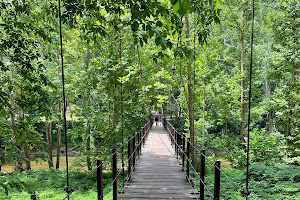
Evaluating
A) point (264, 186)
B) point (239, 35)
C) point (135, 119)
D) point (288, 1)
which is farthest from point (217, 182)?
point (239, 35)

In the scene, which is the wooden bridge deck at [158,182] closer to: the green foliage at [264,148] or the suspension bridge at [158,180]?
the suspension bridge at [158,180]

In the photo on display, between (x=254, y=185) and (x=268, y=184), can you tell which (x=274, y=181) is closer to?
(x=268, y=184)

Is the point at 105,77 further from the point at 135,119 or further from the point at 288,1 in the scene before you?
the point at 288,1

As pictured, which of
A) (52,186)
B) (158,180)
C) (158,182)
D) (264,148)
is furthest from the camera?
(52,186)

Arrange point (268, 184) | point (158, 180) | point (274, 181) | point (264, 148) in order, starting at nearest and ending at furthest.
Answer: point (158, 180) < point (268, 184) < point (274, 181) < point (264, 148)

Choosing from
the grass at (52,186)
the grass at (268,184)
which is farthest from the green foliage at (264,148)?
the grass at (52,186)

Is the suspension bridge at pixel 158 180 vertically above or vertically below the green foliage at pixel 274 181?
above

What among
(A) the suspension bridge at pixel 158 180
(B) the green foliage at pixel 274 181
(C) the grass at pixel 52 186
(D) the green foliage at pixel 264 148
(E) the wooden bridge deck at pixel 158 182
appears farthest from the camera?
(D) the green foliage at pixel 264 148

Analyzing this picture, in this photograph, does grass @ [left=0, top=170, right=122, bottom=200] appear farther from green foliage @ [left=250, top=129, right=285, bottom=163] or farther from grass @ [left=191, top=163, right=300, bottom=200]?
green foliage @ [left=250, top=129, right=285, bottom=163]

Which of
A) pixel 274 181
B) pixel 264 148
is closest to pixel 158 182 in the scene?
pixel 274 181

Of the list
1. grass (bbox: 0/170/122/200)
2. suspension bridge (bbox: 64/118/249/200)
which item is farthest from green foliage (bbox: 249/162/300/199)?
grass (bbox: 0/170/122/200)

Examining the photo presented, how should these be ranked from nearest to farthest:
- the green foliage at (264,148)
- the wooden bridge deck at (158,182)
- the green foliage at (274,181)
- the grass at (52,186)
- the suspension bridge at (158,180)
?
1. the suspension bridge at (158,180)
2. the wooden bridge deck at (158,182)
3. the green foliage at (274,181)
4. the grass at (52,186)
5. the green foliage at (264,148)

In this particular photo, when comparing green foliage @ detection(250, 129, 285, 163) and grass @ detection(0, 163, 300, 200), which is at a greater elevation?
green foliage @ detection(250, 129, 285, 163)

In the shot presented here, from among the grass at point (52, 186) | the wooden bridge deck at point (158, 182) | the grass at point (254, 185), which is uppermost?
the wooden bridge deck at point (158, 182)
